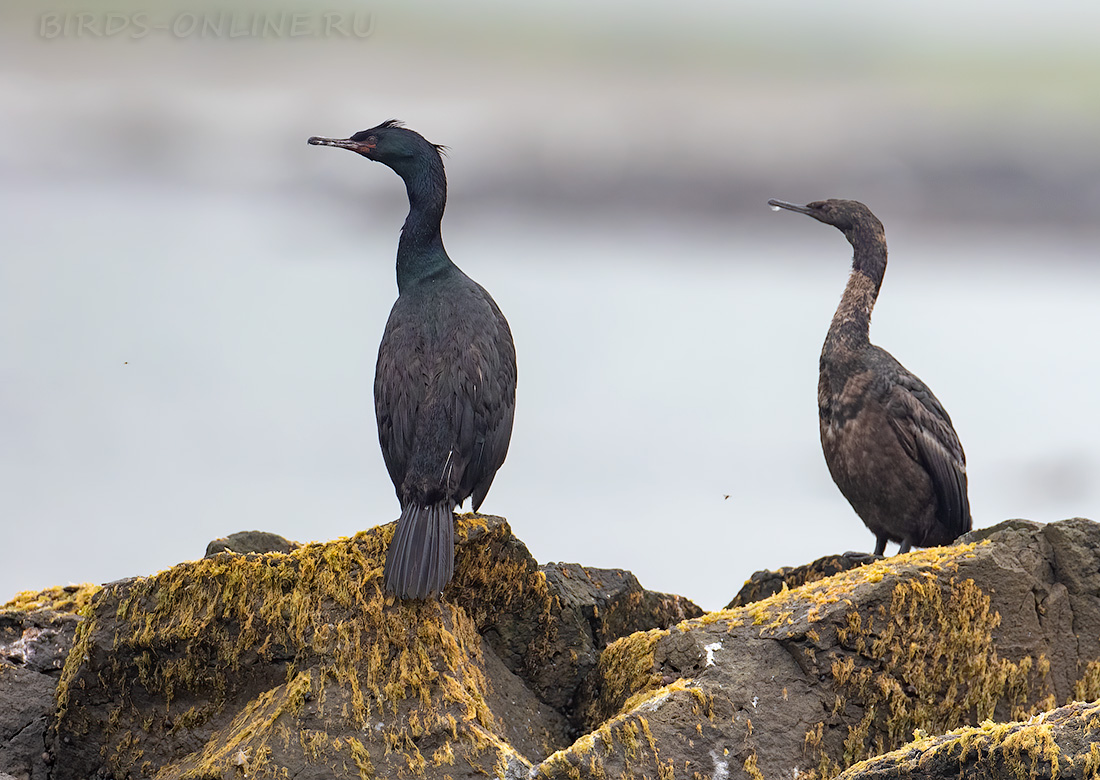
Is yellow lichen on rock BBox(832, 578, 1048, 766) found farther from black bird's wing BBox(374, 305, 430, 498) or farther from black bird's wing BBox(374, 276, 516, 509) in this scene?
black bird's wing BBox(374, 305, 430, 498)

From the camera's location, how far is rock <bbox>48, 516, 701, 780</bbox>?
4.10 meters

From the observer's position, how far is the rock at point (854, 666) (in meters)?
4.13

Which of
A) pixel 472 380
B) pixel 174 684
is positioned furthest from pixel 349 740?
pixel 472 380

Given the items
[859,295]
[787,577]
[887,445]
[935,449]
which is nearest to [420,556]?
[787,577]

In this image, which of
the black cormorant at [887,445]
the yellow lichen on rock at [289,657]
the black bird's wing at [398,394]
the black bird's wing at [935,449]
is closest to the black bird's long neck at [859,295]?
the black cormorant at [887,445]

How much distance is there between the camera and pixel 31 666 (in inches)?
195

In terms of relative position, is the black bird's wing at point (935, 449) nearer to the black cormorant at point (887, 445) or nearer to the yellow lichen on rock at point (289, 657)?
the black cormorant at point (887, 445)

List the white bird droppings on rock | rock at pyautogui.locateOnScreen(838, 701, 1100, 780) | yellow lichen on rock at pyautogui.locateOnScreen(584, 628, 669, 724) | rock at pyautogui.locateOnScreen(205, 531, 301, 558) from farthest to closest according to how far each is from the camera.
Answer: rock at pyautogui.locateOnScreen(205, 531, 301, 558), yellow lichen on rock at pyautogui.locateOnScreen(584, 628, 669, 724), the white bird droppings on rock, rock at pyautogui.locateOnScreen(838, 701, 1100, 780)

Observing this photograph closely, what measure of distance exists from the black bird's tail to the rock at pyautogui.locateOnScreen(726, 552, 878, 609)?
201cm

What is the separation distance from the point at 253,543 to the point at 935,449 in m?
3.71

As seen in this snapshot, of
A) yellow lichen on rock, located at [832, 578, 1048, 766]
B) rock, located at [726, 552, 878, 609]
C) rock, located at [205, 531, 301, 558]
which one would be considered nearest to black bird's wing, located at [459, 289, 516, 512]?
rock, located at [205, 531, 301, 558]

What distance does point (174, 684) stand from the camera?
14.9ft

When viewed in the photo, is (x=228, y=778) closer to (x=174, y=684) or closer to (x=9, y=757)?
(x=174, y=684)

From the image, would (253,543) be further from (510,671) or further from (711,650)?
(711,650)
